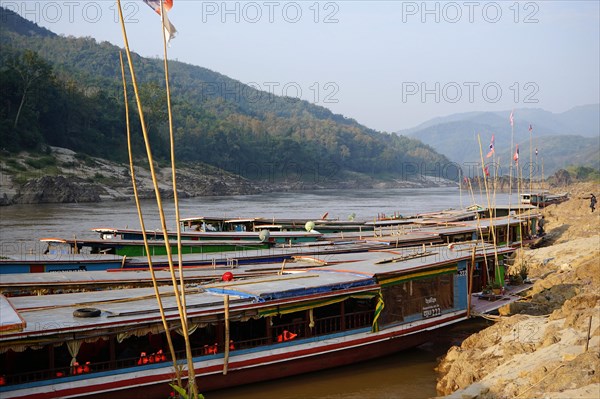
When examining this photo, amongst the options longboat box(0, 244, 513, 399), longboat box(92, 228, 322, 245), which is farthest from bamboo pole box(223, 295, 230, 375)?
longboat box(92, 228, 322, 245)

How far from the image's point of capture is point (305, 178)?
105 m

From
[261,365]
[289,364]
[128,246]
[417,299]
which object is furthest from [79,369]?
[128,246]

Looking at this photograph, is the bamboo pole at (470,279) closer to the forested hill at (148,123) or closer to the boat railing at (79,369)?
the boat railing at (79,369)

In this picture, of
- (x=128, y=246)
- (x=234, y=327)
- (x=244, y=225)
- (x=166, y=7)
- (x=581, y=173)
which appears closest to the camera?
(x=166, y=7)

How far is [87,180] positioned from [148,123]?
71.3 feet

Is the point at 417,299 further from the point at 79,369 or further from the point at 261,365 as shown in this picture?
the point at 79,369

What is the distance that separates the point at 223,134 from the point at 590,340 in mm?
90077

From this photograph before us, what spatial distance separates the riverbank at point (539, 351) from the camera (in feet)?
28.7

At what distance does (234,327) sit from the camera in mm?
11211

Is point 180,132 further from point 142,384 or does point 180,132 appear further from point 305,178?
point 142,384

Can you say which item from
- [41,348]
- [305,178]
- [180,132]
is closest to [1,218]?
[41,348]

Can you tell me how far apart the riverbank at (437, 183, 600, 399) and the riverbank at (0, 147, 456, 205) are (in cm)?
4169

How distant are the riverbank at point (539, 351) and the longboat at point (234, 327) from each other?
131 centimetres

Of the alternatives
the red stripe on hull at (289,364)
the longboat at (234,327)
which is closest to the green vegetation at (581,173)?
the longboat at (234,327)
